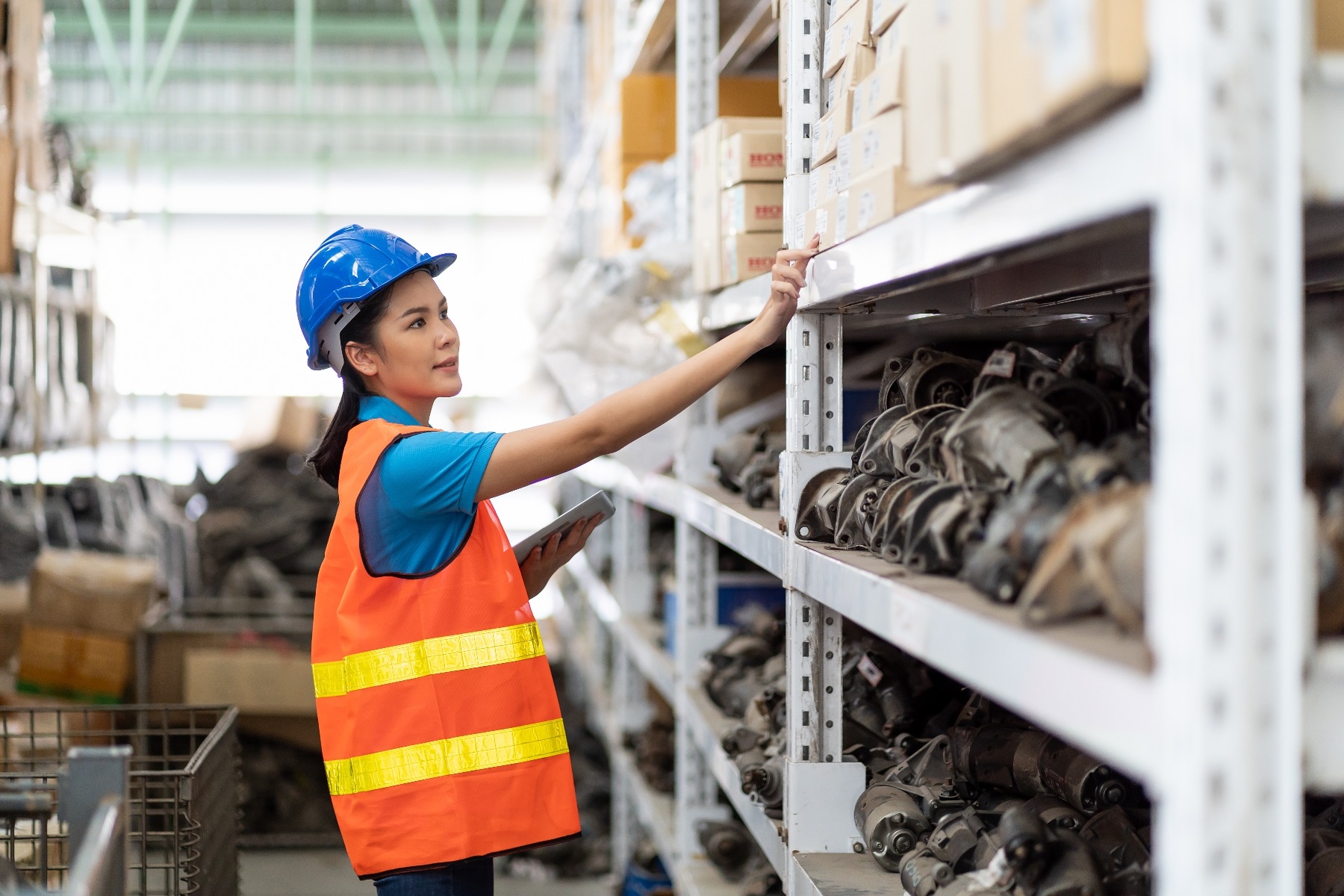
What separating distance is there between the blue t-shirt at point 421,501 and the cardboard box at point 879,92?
0.75 meters

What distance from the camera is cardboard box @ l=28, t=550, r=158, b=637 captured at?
4.50 metres

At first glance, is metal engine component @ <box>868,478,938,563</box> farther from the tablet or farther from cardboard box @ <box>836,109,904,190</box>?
the tablet

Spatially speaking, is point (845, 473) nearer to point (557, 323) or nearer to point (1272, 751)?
point (1272, 751)

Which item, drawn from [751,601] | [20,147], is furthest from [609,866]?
[20,147]

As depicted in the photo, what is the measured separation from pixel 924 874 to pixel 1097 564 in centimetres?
78

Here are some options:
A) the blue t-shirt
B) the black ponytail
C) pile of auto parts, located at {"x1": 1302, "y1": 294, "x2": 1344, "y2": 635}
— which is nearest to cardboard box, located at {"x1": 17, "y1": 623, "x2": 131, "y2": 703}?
the black ponytail

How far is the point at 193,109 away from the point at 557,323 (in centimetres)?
1224

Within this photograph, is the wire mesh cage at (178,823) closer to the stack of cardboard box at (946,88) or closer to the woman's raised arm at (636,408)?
the woman's raised arm at (636,408)

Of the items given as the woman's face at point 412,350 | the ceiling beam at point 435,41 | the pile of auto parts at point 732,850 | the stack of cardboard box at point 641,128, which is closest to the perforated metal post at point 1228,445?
the woman's face at point 412,350

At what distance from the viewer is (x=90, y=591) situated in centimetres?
464

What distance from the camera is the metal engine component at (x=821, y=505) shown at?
1.84 meters

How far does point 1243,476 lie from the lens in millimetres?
825

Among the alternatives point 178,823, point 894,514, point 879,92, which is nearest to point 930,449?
point 894,514

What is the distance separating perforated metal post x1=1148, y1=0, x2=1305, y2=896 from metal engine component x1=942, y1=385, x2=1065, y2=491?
0.50m
